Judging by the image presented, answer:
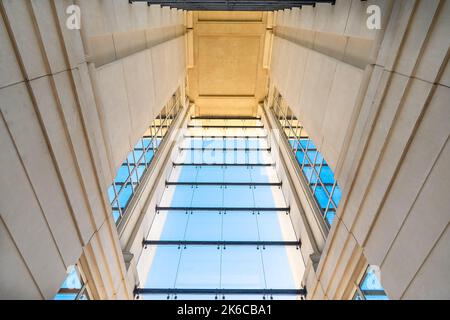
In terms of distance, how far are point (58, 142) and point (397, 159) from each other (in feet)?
20.7

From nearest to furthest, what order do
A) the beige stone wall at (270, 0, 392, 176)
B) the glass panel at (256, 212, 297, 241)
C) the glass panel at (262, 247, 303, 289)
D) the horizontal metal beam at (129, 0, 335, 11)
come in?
1. the beige stone wall at (270, 0, 392, 176)
2. the horizontal metal beam at (129, 0, 335, 11)
3. the glass panel at (262, 247, 303, 289)
4. the glass panel at (256, 212, 297, 241)

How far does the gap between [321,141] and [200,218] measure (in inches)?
255

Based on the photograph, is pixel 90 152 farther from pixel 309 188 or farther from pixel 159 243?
pixel 309 188

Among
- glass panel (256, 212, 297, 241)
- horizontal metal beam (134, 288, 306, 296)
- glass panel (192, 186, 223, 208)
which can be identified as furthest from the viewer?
glass panel (192, 186, 223, 208)

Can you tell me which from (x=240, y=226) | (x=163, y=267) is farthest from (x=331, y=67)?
(x=163, y=267)

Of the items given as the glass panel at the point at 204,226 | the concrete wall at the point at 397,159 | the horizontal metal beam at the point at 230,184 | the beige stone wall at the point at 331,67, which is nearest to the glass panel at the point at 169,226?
the glass panel at the point at 204,226

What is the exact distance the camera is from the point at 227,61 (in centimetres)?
2209

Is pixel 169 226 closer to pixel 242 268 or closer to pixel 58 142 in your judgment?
pixel 242 268

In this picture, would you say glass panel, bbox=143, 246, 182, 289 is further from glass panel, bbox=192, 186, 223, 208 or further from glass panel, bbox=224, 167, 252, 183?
glass panel, bbox=224, 167, 252, 183

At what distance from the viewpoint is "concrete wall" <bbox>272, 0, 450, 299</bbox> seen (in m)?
4.10

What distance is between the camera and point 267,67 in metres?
21.9

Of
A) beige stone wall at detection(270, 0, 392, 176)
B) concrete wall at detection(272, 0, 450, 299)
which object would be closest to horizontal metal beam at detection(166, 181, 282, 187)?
beige stone wall at detection(270, 0, 392, 176)

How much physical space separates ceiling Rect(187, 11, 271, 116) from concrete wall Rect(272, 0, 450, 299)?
14.9 metres

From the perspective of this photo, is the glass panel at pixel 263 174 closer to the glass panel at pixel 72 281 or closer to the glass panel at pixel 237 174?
the glass panel at pixel 237 174
